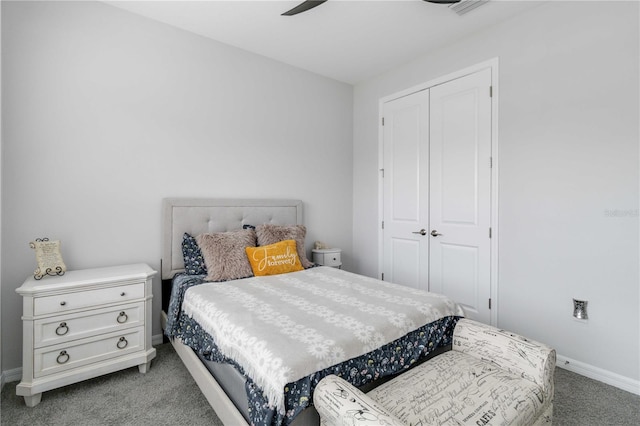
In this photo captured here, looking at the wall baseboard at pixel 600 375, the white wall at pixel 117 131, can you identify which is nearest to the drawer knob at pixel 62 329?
the white wall at pixel 117 131

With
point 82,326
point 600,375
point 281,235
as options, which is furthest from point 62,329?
point 600,375

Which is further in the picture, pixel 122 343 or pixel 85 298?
pixel 122 343

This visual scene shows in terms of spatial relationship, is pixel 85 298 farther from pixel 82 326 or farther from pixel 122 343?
pixel 122 343

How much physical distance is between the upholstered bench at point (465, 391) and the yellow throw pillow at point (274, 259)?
1365mm

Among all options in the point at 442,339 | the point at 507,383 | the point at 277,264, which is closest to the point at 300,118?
the point at 277,264

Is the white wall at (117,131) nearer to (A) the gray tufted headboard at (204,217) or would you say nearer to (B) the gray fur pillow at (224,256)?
(A) the gray tufted headboard at (204,217)

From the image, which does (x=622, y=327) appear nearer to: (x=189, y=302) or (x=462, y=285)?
(x=462, y=285)

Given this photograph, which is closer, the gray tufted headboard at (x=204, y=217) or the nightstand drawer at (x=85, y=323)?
the nightstand drawer at (x=85, y=323)

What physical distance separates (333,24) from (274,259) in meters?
2.08

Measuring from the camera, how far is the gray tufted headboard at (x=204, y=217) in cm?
267

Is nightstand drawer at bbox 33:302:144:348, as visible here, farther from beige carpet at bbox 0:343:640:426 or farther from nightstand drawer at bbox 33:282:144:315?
beige carpet at bbox 0:343:640:426

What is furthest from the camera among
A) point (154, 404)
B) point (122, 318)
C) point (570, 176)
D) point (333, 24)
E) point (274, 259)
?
point (333, 24)

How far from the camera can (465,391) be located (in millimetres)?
1331

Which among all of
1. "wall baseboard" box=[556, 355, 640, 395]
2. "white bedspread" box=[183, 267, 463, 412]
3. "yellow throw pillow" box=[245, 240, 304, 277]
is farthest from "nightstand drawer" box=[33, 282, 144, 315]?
"wall baseboard" box=[556, 355, 640, 395]
